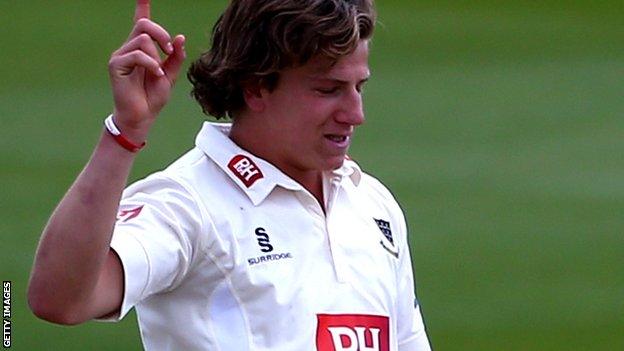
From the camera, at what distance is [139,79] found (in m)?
1.81

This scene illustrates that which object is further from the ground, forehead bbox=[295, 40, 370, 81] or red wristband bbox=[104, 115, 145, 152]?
forehead bbox=[295, 40, 370, 81]

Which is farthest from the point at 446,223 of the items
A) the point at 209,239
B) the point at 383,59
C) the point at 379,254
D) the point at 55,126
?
the point at 209,239

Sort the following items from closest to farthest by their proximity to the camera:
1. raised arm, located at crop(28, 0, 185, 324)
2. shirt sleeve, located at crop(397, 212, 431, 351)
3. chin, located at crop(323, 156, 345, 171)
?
raised arm, located at crop(28, 0, 185, 324) < chin, located at crop(323, 156, 345, 171) < shirt sleeve, located at crop(397, 212, 431, 351)

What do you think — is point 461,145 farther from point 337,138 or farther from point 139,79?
point 139,79

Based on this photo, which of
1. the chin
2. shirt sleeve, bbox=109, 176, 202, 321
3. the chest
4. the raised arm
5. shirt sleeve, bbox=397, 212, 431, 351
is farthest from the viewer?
shirt sleeve, bbox=397, 212, 431, 351

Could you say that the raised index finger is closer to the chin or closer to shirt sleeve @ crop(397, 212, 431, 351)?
the chin

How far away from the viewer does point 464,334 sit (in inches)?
143

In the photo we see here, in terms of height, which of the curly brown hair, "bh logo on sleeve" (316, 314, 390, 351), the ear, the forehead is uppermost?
the curly brown hair

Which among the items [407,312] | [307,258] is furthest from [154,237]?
[407,312]

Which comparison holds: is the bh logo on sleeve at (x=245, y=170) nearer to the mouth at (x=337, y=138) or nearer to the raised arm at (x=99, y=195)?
the mouth at (x=337, y=138)

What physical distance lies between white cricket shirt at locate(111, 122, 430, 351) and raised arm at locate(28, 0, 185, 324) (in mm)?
109

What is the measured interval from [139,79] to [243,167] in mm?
367

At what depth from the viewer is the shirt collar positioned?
212cm

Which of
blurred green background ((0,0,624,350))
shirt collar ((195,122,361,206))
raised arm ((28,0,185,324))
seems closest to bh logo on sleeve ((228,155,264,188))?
shirt collar ((195,122,361,206))
